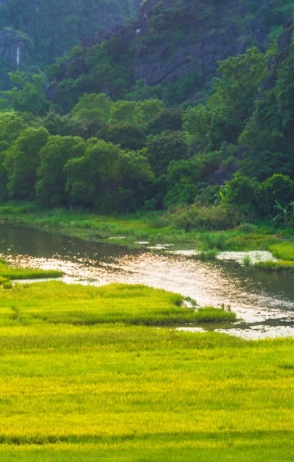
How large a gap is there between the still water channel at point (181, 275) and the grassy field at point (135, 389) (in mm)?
2739

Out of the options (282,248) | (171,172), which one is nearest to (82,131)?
(171,172)

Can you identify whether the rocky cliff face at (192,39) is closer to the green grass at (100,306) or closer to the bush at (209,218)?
the bush at (209,218)

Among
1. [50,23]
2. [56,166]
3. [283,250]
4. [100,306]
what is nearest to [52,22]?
[50,23]

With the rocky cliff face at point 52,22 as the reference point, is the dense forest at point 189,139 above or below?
below

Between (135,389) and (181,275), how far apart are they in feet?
67.4

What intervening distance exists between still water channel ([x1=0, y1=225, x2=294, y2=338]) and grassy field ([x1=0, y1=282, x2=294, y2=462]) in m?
2.74

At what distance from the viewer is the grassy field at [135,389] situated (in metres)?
16.8

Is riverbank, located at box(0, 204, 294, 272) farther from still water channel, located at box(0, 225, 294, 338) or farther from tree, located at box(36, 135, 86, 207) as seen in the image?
tree, located at box(36, 135, 86, 207)

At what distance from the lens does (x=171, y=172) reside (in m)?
67.9

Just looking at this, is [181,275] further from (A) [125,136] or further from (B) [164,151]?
(A) [125,136]

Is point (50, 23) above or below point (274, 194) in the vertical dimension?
above

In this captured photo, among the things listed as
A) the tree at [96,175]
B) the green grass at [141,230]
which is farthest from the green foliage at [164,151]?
the green grass at [141,230]

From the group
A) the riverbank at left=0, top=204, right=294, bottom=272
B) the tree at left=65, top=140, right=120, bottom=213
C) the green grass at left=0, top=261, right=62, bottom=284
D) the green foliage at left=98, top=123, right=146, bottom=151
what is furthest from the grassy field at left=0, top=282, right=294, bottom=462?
the green foliage at left=98, top=123, right=146, bottom=151

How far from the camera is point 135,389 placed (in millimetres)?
20641
